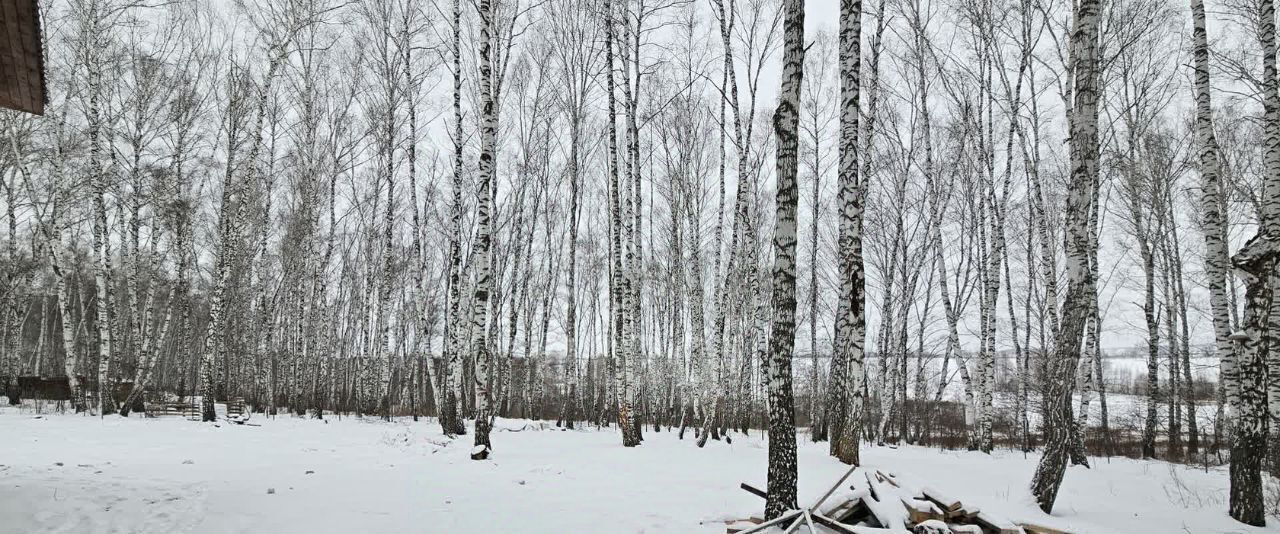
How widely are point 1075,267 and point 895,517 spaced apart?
11.1 ft

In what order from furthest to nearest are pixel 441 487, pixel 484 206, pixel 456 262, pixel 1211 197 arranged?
pixel 456 262
pixel 484 206
pixel 1211 197
pixel 441 487

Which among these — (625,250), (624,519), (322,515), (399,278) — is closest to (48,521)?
(322,515)

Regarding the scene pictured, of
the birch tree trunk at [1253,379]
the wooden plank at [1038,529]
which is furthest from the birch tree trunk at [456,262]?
the birch tree trunk at [1253,379]

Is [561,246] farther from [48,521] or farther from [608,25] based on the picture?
[48,521]

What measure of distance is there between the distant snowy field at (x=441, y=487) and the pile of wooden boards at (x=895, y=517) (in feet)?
2.22

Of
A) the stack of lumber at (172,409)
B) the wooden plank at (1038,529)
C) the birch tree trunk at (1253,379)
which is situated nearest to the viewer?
the wooden plank at (1038,529)

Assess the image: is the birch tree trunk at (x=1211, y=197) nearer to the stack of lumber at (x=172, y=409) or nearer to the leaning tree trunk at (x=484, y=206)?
the leaning tree trunk at (x=484, y=206)

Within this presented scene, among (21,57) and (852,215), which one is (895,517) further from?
(21,57)

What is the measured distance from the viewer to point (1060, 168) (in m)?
16.9

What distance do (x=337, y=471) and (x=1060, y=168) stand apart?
61.6 feet

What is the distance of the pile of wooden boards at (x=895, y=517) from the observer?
4.54m

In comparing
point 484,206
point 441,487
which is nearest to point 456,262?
point 484,206

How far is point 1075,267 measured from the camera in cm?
614

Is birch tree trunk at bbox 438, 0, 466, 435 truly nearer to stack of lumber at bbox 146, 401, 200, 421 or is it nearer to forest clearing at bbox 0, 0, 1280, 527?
forest clearing at bbox 0, 0, 1280, 527
